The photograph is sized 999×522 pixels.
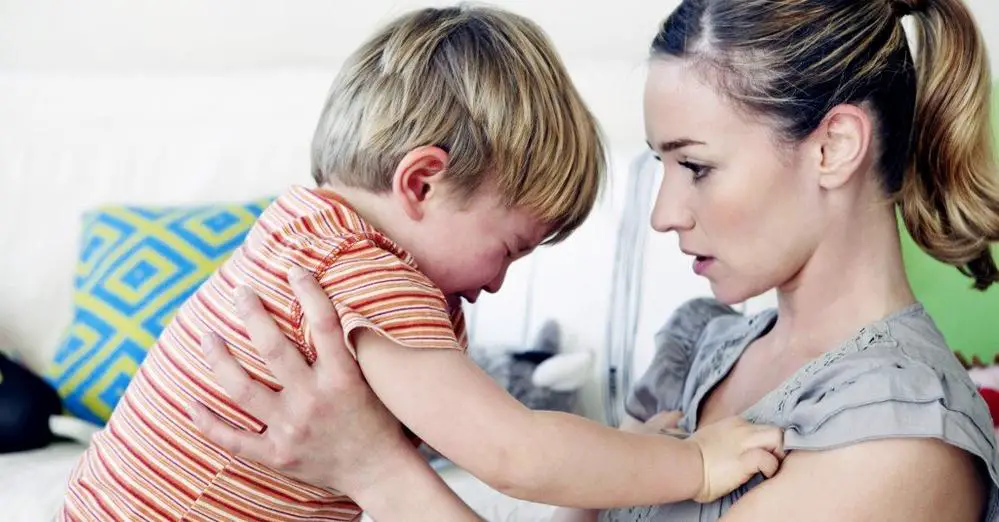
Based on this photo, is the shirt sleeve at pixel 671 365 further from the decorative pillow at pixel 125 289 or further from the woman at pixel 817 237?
the decorative pillow at pixel 125 289

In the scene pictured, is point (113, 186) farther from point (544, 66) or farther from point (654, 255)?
point (544, 66)

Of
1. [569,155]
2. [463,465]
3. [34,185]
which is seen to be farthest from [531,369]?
[34,185]

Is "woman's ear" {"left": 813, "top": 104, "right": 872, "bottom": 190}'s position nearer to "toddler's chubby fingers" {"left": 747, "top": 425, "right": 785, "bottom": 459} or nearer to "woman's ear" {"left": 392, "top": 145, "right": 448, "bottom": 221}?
"toddler's chubby fingers" {"left": 747, "top": 425, "right": 785, "bottom": 459}

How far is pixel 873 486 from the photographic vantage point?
98cm

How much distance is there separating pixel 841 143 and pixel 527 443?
462 millimetres

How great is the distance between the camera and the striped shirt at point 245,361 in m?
1.04

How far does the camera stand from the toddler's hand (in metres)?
1.05

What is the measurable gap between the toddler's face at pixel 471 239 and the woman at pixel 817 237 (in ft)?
0.54

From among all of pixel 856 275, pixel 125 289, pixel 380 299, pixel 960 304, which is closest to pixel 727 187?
pixel 856 275

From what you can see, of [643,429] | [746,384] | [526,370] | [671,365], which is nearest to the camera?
[746,384]

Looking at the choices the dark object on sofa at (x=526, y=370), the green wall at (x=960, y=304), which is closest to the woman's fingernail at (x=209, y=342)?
the dark object on sofa at (x=526, y=370)

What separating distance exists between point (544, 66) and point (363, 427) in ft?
1.47

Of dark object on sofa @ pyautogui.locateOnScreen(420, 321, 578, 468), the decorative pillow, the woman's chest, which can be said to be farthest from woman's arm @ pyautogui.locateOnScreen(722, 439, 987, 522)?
the decorative pillow

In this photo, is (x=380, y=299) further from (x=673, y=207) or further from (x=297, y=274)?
(x=673, y=207)
